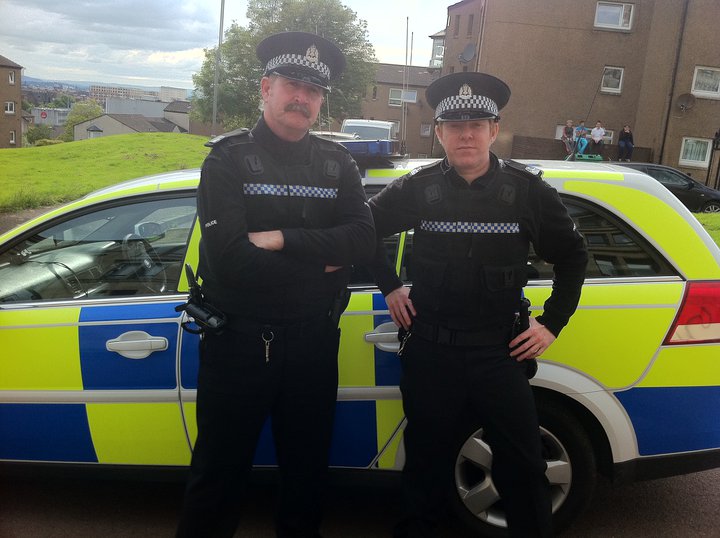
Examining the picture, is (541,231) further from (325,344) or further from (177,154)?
(177,154)

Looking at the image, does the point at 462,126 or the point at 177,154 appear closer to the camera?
the point at 462,126

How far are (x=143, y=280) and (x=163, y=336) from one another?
29 cm

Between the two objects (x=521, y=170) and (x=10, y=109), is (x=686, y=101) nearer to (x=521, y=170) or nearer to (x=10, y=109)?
(x=521, y=170)

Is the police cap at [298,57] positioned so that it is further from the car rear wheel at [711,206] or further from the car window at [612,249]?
the car rear wheel at [711,206]

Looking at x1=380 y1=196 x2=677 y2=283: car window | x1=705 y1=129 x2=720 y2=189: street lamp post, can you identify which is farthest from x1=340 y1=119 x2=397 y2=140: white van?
x1=380 y1=196 x2=677 y2=283: car window

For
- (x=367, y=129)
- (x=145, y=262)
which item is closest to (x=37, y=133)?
(x=367, y=129)

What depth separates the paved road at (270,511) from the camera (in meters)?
2.60

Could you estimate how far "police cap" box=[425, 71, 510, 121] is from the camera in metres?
2.09

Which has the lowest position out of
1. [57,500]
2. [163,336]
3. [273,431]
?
[57,500]

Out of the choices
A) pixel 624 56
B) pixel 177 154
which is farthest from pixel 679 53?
pixel 177 154

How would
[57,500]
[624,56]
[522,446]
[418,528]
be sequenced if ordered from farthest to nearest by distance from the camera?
[624,56]
[57,500]
[418,528]
[522,446]

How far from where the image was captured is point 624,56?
24.5m

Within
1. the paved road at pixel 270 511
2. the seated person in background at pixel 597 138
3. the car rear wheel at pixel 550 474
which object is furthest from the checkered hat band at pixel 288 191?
the seated person in background at pixel 597 138

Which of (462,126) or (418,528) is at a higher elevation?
(462,126)
